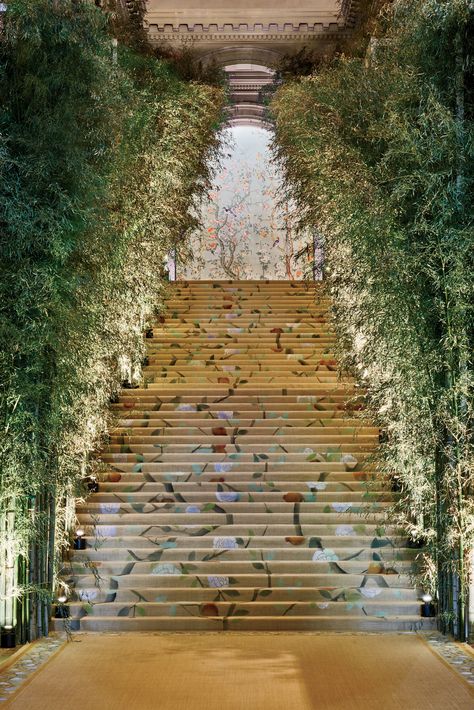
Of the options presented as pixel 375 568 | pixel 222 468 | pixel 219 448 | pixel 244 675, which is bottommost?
pixel 244 675

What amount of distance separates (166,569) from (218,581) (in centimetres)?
42

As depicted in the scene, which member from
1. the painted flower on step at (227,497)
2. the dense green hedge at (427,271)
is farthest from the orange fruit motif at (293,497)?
the dense green hedge at (427,271)

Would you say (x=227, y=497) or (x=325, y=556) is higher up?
(x=227, y=497)

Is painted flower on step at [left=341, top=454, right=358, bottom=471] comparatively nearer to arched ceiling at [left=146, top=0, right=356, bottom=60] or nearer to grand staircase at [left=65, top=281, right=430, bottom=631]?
grand staircase at [left=65, top=281, right=430, bottom=631]

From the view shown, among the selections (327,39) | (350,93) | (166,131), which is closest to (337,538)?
(350,93)

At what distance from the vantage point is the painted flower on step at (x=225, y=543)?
24.8ft

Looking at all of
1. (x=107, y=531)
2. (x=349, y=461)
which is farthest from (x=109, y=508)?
(x=349, y=461)

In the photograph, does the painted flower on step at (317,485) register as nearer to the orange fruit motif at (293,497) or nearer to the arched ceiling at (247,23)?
the orange fruit motif at (293,497)

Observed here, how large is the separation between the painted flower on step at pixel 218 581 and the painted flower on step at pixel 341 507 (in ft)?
4.10

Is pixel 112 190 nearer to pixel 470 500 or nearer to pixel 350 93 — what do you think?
pixel 350 93

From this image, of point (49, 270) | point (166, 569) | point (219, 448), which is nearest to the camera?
point (49, 270)

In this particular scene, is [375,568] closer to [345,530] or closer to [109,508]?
[345,530]

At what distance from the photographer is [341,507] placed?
7.97 m

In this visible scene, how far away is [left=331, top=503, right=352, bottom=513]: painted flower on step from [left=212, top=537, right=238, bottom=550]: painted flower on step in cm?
91
